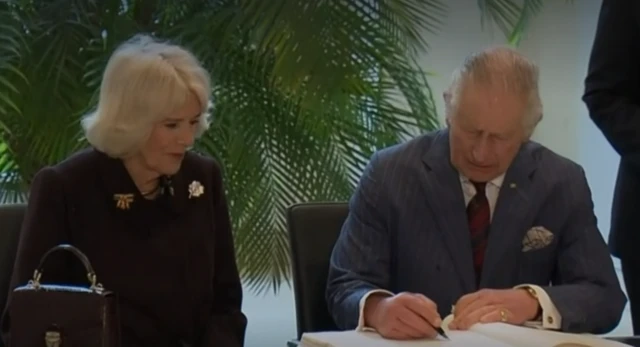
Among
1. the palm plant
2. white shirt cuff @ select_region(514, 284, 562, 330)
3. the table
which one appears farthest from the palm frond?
the table

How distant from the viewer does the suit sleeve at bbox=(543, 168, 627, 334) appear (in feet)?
6.38

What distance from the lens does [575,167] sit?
2188mm

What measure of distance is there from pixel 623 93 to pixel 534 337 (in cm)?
83

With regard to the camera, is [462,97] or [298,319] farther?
[298,319]

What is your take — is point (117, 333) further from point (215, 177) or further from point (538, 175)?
point (538, 175)

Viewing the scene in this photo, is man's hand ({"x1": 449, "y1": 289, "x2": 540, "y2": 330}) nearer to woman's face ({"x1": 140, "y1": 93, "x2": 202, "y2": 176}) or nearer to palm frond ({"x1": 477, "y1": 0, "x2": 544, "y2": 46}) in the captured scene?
woman's face ({"x1": 140, "y1": 93, "x2": 202, "y2": 176})

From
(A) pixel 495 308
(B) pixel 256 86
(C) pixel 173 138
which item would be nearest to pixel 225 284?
(C) pixel 173 138

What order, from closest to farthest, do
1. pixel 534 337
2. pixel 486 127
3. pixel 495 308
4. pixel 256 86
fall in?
pixel 534 337
pixel 495 308
pixel 486 127
pixel 256 86

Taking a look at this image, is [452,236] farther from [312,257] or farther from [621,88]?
[621,88]

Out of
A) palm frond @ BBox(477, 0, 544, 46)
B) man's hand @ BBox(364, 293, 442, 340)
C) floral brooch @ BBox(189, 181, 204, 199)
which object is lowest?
man's hand @ BBox(364, 293, 442, 340)

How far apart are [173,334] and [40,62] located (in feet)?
3.47

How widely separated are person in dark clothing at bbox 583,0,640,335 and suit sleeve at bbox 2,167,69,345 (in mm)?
1148

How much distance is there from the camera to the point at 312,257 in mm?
2240

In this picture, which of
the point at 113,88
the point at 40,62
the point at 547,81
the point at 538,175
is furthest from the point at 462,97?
the point at 547,81
